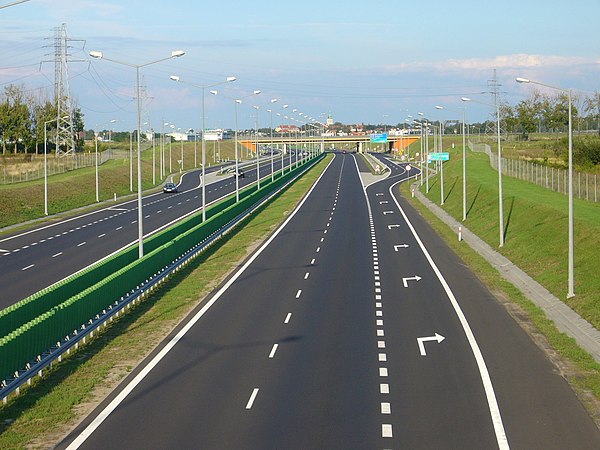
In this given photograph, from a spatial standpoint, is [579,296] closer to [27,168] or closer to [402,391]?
[402,391]

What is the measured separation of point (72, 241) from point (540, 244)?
28.4 m

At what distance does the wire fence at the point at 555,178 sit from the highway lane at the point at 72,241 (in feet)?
96.0

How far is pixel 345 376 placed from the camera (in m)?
23.2

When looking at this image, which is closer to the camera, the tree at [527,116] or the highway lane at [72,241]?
the highway lane at [72,241]

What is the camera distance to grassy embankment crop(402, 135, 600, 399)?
28.9m

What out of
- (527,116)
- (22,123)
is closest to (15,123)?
(22,123)

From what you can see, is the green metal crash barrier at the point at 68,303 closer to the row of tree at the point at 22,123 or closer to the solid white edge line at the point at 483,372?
the solid white edge line at the point at 483,372

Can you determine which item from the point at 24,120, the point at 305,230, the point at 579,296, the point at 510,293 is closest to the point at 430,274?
the point at 510,293

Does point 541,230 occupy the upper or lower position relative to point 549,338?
upper

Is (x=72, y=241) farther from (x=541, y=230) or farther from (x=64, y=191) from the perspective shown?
(x=64, y=191)

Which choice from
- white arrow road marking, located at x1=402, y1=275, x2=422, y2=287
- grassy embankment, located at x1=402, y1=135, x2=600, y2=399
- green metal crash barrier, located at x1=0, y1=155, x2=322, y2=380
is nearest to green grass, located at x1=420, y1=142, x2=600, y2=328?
grassy embankment, located at x1=402, y1=135, x2=600, y2=399

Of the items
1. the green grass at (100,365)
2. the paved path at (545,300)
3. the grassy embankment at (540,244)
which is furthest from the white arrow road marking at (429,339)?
the green grass at (100,365)

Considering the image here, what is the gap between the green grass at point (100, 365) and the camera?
1936cm

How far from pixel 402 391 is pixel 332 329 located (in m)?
7.82
